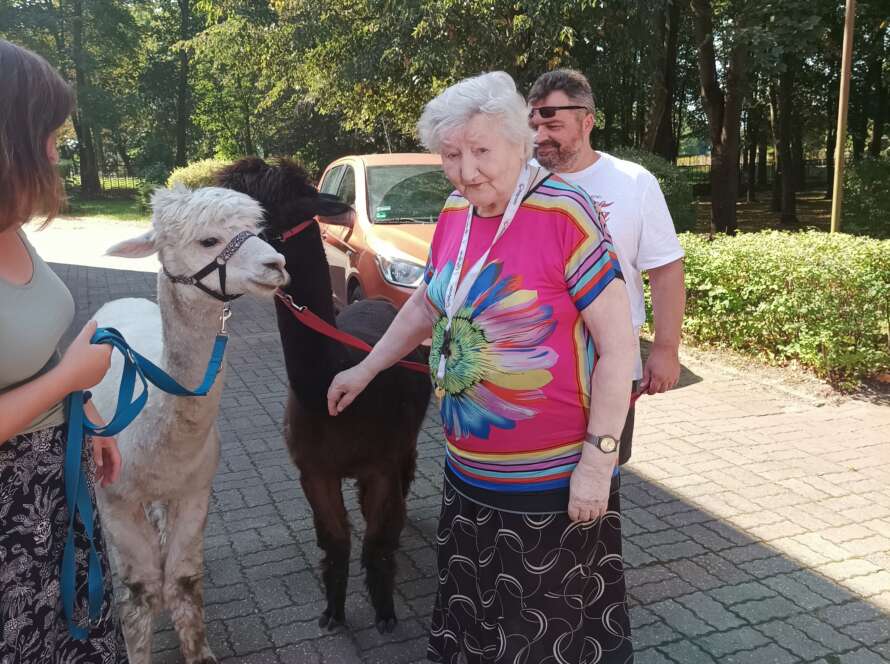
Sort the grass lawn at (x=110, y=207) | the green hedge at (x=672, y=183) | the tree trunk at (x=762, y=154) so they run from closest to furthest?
the green hedge at (x=672, y=183) < the grass lawn at (x=110, y=207) < the tree trunk at (x=762, y=154)

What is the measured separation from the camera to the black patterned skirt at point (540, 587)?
6.64ft

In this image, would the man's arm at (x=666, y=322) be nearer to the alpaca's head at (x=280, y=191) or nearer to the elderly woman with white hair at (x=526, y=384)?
the elderly woman with white hair at (x=526, y=384)

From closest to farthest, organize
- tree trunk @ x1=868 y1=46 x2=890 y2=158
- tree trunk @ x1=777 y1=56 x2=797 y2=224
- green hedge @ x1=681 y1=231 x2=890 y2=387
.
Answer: green hedge @ x1=681 y1=231 x2=890 y2=387
tree trunk @ x1=777 y1=56 x2=797 y2=224
tree trunk @ x1=868 y1=46 x2=890 y2=158

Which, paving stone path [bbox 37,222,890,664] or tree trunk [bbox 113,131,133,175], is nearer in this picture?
paving stone path [bbox 37,222,890,664]

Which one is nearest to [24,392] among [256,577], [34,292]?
[34,292]

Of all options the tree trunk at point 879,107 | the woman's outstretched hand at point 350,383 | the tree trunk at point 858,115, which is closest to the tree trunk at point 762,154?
the tree trunk at point 858,115

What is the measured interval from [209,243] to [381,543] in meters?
1.57

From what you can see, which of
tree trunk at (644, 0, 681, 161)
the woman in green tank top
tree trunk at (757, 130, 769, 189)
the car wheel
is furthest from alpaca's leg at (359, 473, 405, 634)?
tree trunk at (757, 130, 769, 189)

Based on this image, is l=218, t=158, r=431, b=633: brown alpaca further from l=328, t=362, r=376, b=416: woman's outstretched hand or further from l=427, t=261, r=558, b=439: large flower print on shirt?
l=427, t=261, r=558, b=439: large flower print on shirt

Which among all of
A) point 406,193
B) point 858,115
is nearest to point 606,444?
point 406,193

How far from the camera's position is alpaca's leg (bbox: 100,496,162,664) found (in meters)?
2.72

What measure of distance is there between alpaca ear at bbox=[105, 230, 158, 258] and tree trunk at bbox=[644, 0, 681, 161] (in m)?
9.39

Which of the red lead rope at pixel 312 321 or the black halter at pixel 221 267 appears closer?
the black halter at pixel 221 267

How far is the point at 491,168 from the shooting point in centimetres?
193
